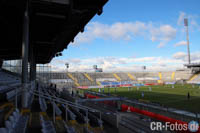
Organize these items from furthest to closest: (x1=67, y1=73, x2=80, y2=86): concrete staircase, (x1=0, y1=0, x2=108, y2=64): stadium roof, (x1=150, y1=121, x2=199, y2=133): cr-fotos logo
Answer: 1. (x1=67, y1=73, x2=80, y2=86): concrete staircase
2. (x1=150, y1=121, x2=199, y2=133): cr-fotos logo
3. (x1=0, y1=0, x2=108, y2=64): stadium roof

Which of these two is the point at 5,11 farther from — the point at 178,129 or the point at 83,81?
the point at 83,81

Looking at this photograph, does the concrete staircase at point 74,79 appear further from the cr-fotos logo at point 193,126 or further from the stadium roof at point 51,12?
the cr-fotos logo at point 193,126

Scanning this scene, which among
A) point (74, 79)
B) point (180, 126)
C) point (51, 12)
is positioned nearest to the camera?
point (51, 12)

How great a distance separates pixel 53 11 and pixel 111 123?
8.38 m

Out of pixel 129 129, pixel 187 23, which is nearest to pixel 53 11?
pixel 129 129

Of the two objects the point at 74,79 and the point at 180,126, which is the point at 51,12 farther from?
the point at 74,79

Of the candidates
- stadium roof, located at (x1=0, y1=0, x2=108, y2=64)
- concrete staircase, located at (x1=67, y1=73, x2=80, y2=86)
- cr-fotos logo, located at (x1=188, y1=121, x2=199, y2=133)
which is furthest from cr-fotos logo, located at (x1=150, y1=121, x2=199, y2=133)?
concrete staircase, located at (x1=67, y1=73, x2=80, y2=86)

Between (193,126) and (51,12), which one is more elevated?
(51,12)

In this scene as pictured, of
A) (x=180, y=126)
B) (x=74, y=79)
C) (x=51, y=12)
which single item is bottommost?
(x=180, y=126)

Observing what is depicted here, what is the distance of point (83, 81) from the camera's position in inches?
2345

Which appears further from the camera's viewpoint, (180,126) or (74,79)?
(74,79)

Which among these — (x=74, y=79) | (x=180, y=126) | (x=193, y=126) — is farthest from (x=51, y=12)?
(x=74, y=79)

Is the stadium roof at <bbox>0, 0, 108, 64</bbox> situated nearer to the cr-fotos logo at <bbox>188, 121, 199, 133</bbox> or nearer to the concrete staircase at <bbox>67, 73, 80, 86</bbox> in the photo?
the cr-fotos logo at <bbox>188, 121, 199, 133</bbox>

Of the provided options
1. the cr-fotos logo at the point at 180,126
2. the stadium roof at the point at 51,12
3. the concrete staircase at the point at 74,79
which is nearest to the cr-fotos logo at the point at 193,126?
the cr-fotos logo at the point at 180,126
